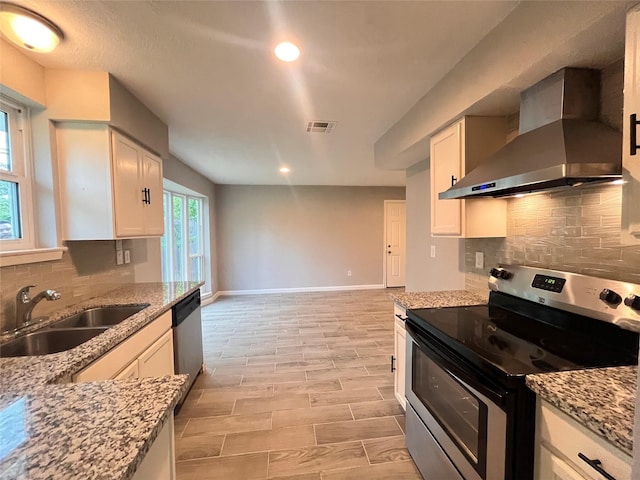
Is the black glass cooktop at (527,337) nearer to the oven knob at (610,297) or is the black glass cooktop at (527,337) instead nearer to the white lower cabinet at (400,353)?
the oven knob at (610,297)

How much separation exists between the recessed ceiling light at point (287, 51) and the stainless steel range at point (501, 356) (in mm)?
1691

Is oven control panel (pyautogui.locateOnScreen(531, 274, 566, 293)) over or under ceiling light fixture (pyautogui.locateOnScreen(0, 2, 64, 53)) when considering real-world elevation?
under

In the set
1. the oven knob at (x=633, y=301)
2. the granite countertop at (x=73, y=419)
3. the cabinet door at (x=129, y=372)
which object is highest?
the oven knob at (x=633, y=301)

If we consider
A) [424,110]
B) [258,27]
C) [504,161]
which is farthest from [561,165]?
[258,27]

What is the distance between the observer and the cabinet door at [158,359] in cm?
177

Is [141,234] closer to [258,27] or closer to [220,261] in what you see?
[258,27]

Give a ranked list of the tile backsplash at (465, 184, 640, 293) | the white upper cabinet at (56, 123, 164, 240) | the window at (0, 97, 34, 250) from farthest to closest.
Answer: the white upper cabinet at (56, 123, 164, 240) → the window at (0, 97, 34, 250) → the tile backsplash at (465, 184, 640, 293)

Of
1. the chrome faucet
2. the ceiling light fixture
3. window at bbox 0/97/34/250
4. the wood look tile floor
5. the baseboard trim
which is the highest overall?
the ceiling light fixture

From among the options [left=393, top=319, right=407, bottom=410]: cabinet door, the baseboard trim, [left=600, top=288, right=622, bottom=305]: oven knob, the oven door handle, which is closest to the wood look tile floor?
[left=393, top=319, right=407, bottom=410]: cabinet door

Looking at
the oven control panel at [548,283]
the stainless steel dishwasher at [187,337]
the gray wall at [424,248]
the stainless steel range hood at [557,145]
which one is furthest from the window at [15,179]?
the gray wall at [424,248]

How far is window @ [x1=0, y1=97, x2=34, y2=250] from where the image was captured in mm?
1714

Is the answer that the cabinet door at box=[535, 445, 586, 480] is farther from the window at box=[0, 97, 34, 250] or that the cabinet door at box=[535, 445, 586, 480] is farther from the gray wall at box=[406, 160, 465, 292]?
the window at box=[0, 97, 34, 250]

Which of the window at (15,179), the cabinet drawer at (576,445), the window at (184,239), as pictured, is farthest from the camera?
the window at (184,239)

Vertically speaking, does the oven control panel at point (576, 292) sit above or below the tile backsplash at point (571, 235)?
below
